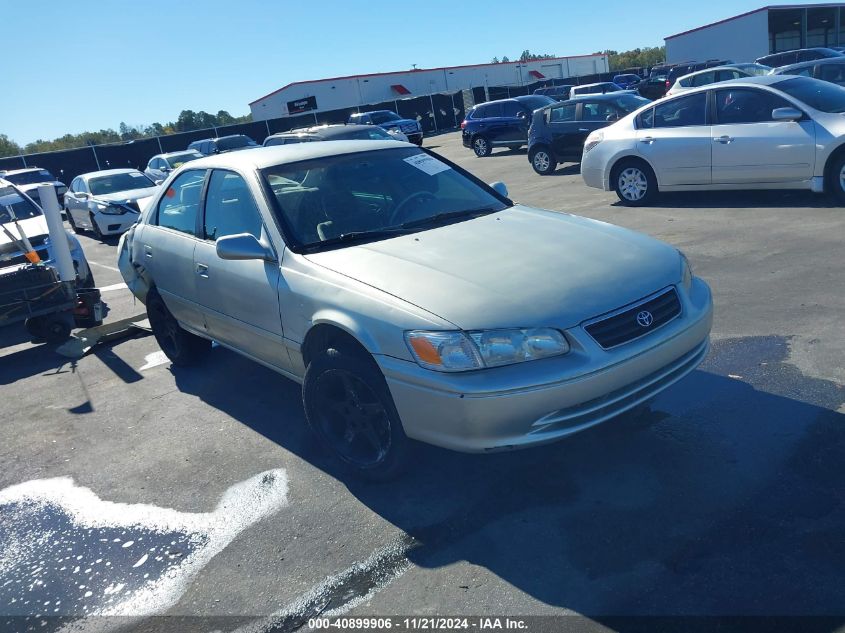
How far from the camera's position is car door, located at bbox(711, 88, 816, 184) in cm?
905

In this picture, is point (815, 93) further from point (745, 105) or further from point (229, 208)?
point (229, 208)

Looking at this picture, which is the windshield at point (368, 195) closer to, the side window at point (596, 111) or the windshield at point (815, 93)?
the windshield at point (815, 93)

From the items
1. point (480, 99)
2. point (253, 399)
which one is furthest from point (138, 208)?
point (480, 99)

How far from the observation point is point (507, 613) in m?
2.91

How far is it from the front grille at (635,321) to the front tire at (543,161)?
1314cm

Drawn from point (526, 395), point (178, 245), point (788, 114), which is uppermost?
point (178, 245)

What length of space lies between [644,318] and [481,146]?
68.0 feet

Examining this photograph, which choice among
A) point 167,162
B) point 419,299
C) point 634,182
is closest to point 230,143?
point 167,162

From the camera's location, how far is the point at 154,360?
693cm

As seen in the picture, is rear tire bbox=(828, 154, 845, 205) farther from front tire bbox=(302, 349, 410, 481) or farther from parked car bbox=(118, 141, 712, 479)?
front tire bbox=(302, 349, 410, 481)

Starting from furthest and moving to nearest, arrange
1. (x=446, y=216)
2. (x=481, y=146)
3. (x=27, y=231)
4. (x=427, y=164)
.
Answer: (x=481, y=146) < (x=27, y=231) < (x=427, y=164) < (x=446, y=216)

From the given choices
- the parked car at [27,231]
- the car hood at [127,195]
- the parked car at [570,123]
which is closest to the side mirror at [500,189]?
the parked car at [27,231]

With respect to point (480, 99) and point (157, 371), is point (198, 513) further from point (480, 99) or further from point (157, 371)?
point (480, 99)

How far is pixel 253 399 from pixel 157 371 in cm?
152
